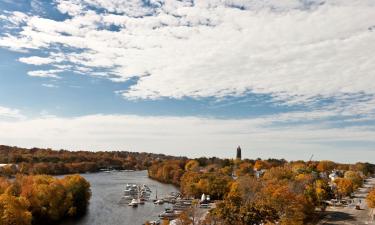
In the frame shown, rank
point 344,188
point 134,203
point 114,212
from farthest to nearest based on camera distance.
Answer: point 344,188, point 134,203, point 114,212

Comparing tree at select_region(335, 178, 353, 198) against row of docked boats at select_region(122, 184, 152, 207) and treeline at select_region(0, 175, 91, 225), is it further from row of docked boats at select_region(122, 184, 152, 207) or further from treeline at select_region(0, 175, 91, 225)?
treeline at select_region(0, 175, 91, 225)

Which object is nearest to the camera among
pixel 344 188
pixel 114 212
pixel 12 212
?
pixel 12 212

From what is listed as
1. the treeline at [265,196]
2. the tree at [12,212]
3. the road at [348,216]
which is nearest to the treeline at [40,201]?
the tree at [12,212]

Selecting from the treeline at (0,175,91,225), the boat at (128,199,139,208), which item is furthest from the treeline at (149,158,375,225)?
the treeline at (0,175,91,225)

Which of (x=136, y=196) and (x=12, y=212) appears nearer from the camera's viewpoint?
(x=12, y=212)

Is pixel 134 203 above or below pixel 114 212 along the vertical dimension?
above

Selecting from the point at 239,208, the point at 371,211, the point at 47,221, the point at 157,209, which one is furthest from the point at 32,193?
the point at 371,211

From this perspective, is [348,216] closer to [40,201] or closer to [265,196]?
[265,196]

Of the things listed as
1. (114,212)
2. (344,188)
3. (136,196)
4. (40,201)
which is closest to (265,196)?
(114,212)
